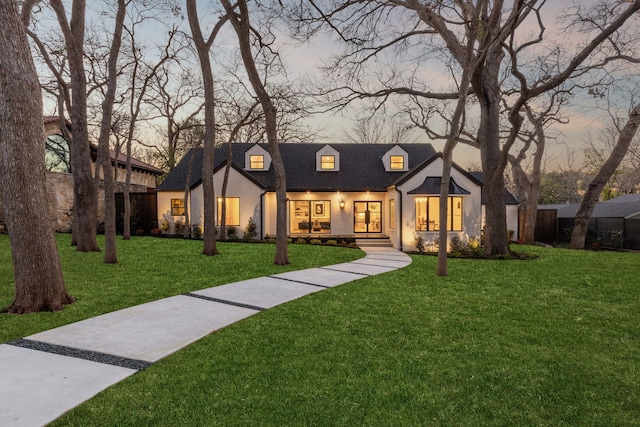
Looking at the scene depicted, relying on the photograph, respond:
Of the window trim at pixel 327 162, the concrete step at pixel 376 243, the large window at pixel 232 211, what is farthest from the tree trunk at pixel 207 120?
the window trim at pixel 327 162

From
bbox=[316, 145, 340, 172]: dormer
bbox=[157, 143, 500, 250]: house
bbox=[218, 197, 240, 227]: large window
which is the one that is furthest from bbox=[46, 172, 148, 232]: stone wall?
bbox=[316, 145, 340, 172]: dormer

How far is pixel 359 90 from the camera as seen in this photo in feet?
43.4

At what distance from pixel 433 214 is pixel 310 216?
6.56m

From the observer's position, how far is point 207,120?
1159 centimetres

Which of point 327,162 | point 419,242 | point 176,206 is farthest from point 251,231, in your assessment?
point 419,242

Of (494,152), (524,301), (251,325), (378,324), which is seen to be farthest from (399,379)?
(494,152)

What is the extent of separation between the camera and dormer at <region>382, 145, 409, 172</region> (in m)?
19.6

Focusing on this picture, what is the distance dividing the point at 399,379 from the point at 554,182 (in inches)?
1890

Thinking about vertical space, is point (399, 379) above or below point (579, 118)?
below

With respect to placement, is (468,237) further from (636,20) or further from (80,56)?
(80,56)

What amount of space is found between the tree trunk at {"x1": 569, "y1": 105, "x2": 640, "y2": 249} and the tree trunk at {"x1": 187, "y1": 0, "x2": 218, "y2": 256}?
15.4 m

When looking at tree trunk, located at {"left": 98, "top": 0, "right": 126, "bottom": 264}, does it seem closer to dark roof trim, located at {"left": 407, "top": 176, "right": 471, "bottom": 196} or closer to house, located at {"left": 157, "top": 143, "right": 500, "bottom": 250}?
house, located at {"left": 157, "top": 143, "right": 500, "bottom": 250}

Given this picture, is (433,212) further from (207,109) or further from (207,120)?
(207,109)

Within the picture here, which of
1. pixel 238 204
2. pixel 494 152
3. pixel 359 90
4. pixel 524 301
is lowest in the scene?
pixel 524 301
